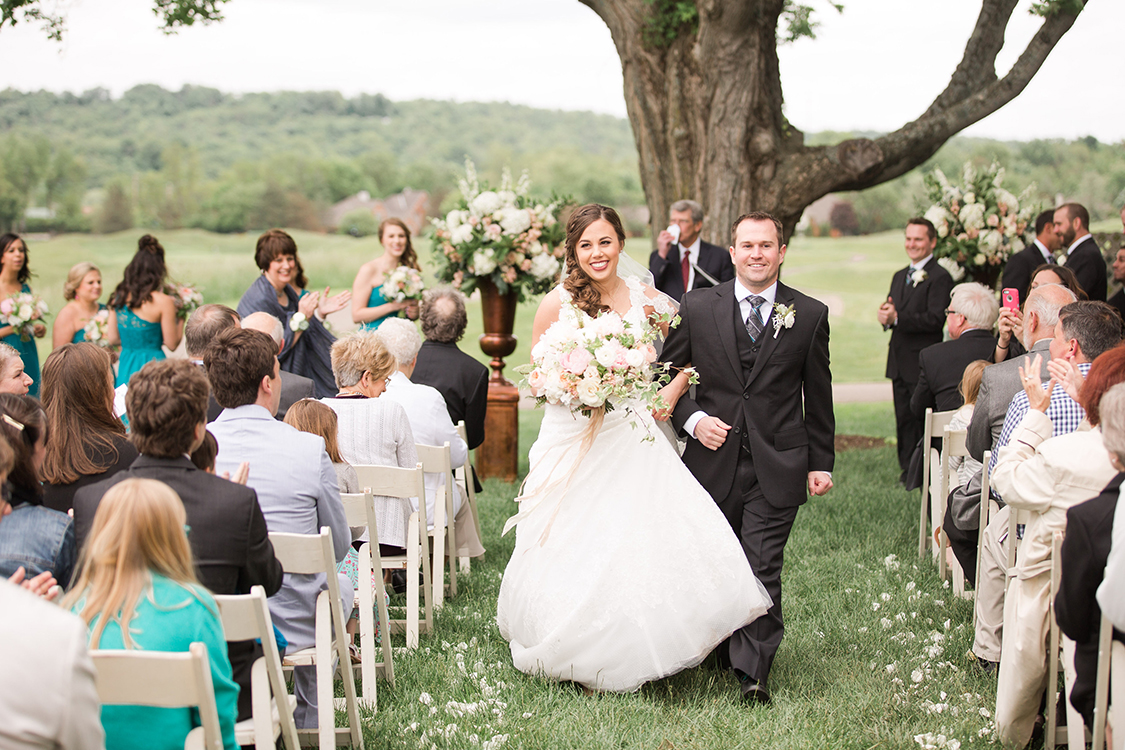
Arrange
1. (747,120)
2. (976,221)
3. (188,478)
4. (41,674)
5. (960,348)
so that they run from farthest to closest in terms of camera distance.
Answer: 1. (747,120)
2. (976,221)
3. (960,348)
4. (188,478)
5. (41,674)

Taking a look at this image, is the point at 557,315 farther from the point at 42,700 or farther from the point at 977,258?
the point at 977,258

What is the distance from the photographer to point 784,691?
4191 millimetres

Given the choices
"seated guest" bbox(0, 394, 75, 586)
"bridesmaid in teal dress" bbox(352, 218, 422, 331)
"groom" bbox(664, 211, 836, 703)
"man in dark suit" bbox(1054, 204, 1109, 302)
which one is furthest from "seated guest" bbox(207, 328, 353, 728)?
"man in dark suit" bbox(1054, 204, 1109, 302)

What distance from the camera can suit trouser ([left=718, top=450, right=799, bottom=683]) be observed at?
13.5 ft

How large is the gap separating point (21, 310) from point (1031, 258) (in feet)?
29.0

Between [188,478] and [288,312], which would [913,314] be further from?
[188,478]

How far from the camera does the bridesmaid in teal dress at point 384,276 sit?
858 centimetres

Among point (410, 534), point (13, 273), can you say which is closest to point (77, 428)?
point (410, 534)

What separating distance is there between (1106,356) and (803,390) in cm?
133

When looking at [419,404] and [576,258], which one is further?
[419,404]

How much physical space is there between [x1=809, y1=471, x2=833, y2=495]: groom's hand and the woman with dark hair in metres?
5.79

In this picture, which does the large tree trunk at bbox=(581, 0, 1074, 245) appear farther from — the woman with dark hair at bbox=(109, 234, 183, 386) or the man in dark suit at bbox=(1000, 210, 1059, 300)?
the woman with dark hair at bbox=(109, 234, 183, 386)

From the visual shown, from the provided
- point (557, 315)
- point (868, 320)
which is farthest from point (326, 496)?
point (868, 320)

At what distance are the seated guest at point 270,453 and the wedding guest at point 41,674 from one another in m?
1.57
